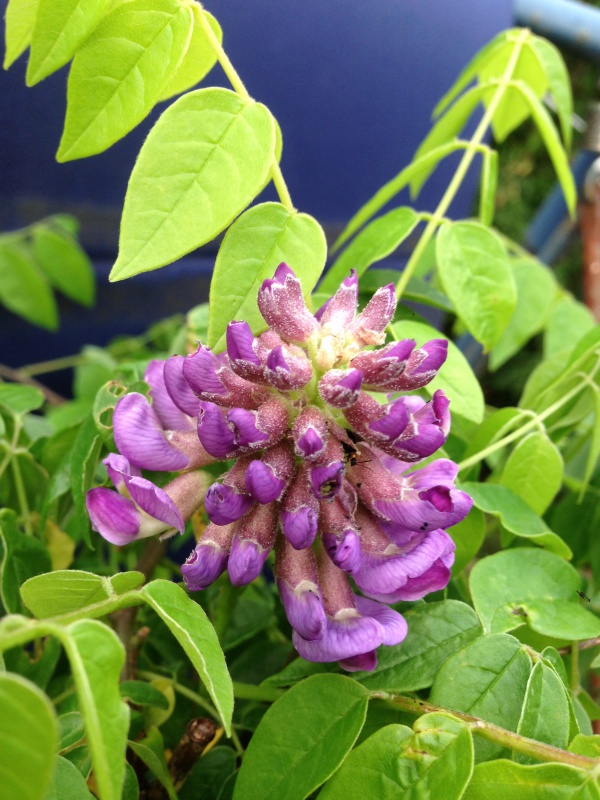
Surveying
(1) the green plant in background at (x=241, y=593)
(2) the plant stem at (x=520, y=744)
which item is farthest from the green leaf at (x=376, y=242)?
(2) the plant stem at (x=520, y=744)

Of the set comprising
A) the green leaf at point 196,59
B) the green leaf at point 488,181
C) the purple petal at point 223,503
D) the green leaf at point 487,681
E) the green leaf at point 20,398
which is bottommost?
the green leaf at point 20,398

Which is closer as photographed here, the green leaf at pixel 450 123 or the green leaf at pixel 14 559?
the green leaf at pixel 14 559

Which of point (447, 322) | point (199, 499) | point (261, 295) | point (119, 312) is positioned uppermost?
point (261, 295)

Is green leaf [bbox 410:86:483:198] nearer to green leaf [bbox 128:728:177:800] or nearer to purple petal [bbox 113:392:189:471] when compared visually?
purple petal [bbox 113:392:189:471]

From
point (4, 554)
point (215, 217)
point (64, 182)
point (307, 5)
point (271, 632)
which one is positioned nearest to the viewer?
point (215, 217)

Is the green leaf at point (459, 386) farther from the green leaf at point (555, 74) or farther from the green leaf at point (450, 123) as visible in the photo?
the green leaf at point (555, 74)

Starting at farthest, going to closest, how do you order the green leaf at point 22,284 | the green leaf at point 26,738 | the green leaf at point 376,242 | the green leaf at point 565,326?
the green leaf at point 22,284 → the green leaf at point 565,326 → the green leaf at point 376,242 → the green leaf at point 26,738

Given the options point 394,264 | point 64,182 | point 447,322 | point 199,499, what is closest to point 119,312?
point 64,182

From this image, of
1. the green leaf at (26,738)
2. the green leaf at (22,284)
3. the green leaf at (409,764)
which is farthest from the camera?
the green leaf at (22,284)

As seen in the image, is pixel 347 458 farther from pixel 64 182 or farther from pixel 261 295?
pixel 64 182
